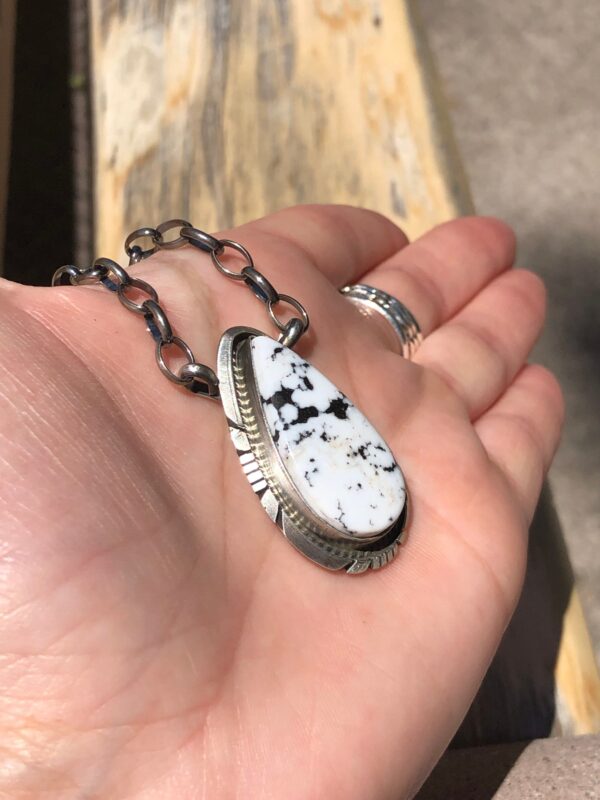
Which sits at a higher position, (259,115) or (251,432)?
(259,115)

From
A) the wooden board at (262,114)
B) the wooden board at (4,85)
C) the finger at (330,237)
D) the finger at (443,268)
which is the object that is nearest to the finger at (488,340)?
the finger at (443,268)

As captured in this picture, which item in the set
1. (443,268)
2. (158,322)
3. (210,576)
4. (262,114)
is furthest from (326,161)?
(210,576)

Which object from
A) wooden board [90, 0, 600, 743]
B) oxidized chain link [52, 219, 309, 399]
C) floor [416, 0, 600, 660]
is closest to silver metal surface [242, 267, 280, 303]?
oxidized chain link [52, 219, 309, 399]

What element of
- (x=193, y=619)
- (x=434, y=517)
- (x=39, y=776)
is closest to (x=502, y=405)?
(x=434, y=517)

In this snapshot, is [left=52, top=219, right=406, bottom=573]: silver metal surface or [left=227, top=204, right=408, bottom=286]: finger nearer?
[left=52, top=219, right=406, bottom=573]: silver metal surface

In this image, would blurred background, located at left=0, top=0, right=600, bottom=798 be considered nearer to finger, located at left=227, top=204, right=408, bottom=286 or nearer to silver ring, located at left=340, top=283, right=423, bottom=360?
finger, located at left=227, top=204, right=408, bottom=286

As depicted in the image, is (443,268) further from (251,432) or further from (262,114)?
(251,432)
